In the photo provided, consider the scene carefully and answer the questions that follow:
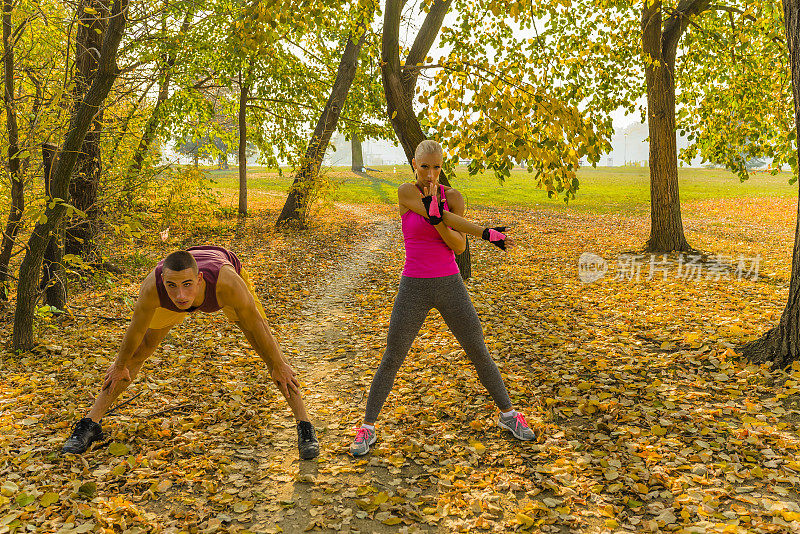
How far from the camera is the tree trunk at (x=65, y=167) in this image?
5.65 metres

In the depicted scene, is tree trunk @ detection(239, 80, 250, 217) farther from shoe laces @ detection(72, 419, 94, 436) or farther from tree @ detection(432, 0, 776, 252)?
shoe laces @ detection(72, 419, 94, 436)

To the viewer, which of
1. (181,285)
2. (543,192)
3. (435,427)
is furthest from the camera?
(543,192)

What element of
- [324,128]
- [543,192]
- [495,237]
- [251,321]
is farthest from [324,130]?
[543,192]

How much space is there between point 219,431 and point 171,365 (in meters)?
1.81

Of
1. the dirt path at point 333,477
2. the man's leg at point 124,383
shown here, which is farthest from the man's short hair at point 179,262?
the dirt path at point 333,477

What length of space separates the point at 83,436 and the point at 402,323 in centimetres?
251

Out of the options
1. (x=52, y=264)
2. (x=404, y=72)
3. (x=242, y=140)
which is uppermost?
Answer: (x=404, y=72)

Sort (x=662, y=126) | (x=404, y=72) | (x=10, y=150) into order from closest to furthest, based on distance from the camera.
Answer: (x=10, y=150) < (x=404, y=72) < (x=662, y=126)

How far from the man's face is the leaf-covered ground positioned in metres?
1.27

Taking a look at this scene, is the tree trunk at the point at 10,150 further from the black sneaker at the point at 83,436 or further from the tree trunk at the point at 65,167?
the black sneaker at the point at 83,436

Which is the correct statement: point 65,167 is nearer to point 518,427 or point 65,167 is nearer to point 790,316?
point 518,427

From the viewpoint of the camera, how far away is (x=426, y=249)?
3.87 meters

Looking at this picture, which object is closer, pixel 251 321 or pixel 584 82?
pixel 251 321

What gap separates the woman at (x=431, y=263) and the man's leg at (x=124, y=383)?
5.71 ft
